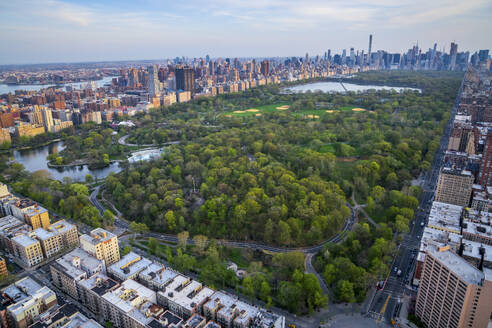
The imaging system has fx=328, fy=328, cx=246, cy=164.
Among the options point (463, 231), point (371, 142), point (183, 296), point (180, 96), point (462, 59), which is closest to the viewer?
point (183, 296)

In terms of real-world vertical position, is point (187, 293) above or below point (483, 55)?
below

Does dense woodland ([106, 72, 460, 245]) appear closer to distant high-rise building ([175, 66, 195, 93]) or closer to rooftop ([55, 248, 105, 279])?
rooftop ([55, 248, 105, 279])

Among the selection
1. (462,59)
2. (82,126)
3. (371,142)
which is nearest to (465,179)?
(371,142)

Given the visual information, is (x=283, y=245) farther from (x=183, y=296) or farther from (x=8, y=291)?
(x=8, y=291)

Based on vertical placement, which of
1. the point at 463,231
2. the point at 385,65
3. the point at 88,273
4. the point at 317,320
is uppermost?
the point at 385,65

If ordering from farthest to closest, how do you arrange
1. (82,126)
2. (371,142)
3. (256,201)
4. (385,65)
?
1. (385,65)
2. (82,126)
3. (371,142)
4. (256,201)

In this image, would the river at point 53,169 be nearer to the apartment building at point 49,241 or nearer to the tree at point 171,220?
the apartment building at point 49,241

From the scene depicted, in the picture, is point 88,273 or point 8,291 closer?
point 8,291

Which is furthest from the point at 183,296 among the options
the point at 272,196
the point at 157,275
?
the point at 272,196

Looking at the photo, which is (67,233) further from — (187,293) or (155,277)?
(187,293)
